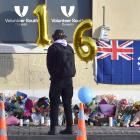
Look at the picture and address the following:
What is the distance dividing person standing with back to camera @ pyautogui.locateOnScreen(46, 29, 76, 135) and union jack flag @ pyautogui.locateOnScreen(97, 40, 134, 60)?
118 inches

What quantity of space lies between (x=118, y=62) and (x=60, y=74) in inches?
133

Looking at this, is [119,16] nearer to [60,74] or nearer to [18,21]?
[18,21]

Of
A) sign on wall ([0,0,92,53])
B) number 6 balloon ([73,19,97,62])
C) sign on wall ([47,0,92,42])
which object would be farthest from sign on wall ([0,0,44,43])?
number 6 balloon ([73,19,97,62])

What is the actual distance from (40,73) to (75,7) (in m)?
1.75

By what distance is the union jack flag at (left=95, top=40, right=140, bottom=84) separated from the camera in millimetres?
14055

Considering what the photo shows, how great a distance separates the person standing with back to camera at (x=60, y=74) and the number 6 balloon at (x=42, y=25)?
255 centimetres

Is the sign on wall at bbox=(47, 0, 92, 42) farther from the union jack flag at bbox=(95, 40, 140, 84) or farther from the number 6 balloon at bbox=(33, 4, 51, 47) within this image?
the union jack flag at bbox=(95, 40, 140, 84)

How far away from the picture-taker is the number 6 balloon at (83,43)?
44.1ft

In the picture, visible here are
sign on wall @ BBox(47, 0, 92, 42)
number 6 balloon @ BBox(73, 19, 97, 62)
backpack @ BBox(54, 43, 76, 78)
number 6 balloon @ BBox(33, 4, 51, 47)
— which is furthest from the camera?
sign on wall @ BBox(47, 0, 92, 42)

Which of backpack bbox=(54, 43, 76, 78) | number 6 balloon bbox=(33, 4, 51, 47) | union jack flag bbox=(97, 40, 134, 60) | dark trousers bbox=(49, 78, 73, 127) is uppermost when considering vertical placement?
number 6 balloon bbox=(33, 4, 51, 47)

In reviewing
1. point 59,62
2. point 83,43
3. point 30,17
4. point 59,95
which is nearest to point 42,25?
point 30,17

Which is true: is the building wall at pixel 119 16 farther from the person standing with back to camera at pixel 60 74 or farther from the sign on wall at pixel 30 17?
the person standing with back to camera at pixel 60 74

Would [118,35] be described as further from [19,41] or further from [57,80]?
[57,80]

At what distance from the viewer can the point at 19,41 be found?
1409 cm
